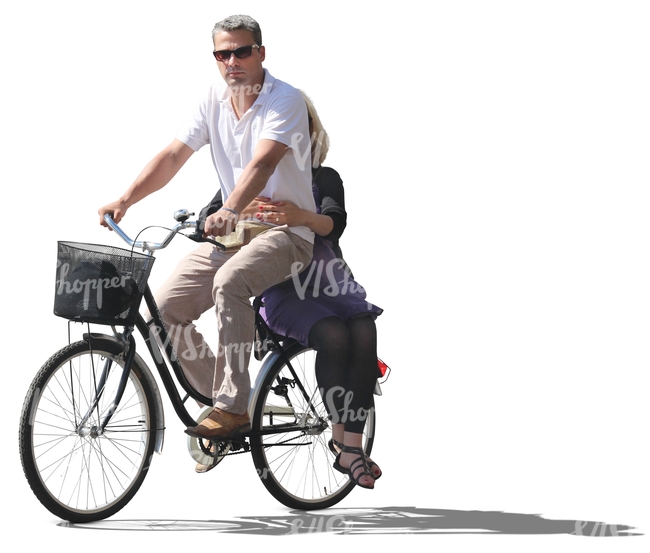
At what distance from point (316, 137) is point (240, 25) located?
2.49 ft

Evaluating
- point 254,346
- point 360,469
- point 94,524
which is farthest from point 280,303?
point 94,524

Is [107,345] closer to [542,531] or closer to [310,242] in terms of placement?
[310,242]

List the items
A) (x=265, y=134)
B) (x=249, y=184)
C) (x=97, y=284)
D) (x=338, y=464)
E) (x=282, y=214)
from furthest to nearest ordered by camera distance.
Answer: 1. (x=338, y=464)
2. (x=282, y=214)
3. (x=265, y=134)
4. (x=249, y=184)
5. (x=97, y=284)

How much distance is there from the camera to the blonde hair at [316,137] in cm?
785

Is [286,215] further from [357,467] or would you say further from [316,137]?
[357,467]

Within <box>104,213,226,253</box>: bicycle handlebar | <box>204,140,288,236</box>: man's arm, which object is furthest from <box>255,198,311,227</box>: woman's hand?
<box>104,213,226,253</box>: bicycle handlebar

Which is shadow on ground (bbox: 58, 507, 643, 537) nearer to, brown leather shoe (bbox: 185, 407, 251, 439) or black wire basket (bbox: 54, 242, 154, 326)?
brown leather shoe (bbox: 185, 407, 251, 439)

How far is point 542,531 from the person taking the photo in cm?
751

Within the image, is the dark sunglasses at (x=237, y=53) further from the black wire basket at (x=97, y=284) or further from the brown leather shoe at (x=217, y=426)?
the brown leather shoe at (x=217, y=426)

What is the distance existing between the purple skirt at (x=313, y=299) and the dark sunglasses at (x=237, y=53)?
43.1 inches

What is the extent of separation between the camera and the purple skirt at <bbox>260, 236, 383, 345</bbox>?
25.7 feet

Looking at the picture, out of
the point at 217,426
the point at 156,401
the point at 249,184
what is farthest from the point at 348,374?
the point at 249,184

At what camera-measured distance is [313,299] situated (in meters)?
7.88

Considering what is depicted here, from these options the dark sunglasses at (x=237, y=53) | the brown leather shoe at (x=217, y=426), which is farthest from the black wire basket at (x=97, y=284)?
the dark sunglasses at (x=237, y=53)
